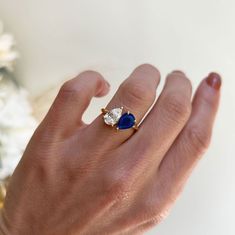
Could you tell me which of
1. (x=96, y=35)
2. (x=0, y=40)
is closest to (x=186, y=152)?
(x=96, y=35)

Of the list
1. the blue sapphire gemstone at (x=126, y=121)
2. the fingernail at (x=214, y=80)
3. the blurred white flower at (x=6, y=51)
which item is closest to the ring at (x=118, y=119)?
the blue sapphire gemstone at (x=126, y=121)

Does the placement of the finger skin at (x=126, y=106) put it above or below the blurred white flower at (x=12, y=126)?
above

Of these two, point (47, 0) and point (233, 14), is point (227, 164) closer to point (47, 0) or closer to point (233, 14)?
point (233, 14)

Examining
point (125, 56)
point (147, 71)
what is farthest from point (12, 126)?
point (147, 71)

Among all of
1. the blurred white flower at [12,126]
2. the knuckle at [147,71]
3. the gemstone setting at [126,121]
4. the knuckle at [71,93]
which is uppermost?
the knuckle at [147,71]

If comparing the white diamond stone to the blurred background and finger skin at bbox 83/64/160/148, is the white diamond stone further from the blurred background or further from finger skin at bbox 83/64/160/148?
the blurred background

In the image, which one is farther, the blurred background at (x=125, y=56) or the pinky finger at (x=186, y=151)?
the blurred background at (x=125, y=56)

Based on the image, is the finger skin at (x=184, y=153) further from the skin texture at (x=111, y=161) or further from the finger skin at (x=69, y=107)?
the finger skin at (x=69, y=107)
